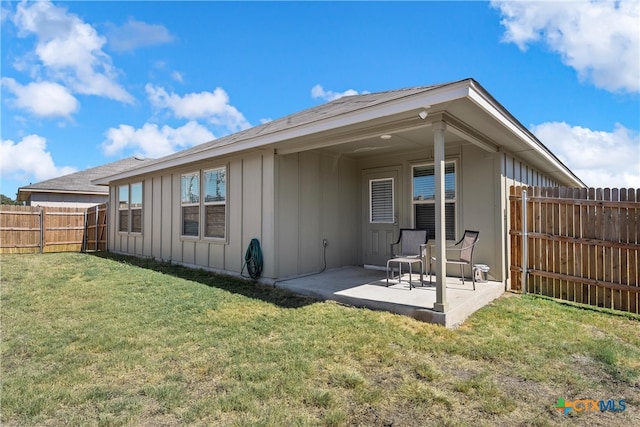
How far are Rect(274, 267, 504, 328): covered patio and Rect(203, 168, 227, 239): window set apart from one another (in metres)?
2.17

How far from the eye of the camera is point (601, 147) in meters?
21.9

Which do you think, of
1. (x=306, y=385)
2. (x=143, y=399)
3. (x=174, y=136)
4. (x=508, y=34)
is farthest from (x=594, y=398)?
(x=174, y=136)

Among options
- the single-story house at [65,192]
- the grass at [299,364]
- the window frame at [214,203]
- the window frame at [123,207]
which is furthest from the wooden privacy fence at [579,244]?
the single-story house at [65,192]

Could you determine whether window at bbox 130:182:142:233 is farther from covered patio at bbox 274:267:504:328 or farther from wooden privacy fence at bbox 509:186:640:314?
wooden privacy fence at bbox 509:186:640:314

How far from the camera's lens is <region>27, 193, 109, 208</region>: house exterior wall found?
14.7 m

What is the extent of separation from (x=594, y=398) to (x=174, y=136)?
3391 cm

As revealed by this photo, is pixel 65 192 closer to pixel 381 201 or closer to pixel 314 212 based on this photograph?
pixel 314 212

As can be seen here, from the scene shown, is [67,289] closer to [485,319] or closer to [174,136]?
[485,319]

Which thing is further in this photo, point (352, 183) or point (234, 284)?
point (352, 183)

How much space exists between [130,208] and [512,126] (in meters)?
10.2

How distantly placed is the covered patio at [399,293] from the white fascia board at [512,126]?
227 centimetres

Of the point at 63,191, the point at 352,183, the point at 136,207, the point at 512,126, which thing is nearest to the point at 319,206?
the point at 352,183

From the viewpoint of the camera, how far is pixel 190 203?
25.5 ft

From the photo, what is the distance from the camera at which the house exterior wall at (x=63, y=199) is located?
48.4 ft
